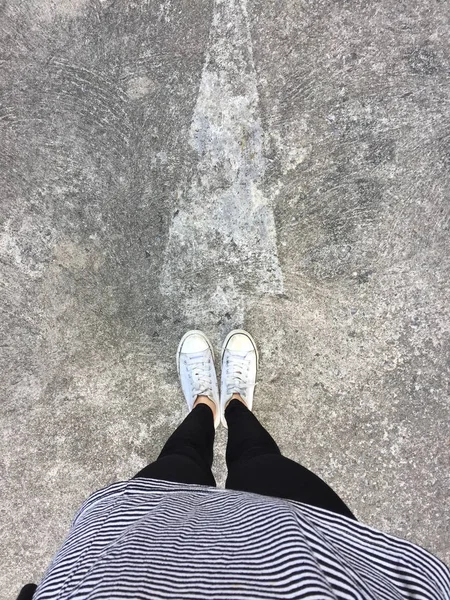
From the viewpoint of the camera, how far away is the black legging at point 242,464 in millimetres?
1325

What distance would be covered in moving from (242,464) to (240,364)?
522mm

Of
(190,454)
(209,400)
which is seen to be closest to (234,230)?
(209,400)

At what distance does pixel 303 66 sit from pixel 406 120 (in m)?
0.54

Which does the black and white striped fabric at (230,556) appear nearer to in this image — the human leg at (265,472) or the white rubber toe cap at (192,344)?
the human leg at (265,472)

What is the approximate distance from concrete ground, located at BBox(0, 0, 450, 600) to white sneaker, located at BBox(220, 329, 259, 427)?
0.06 metres

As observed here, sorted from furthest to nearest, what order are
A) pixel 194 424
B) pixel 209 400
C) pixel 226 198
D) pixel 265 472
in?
pixel 209 400 < pixel 226 198 < pixel 194 424 < pixel 265 472

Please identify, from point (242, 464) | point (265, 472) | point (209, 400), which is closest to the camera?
point (265, 472)

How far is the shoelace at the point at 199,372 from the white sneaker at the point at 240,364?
0.09m

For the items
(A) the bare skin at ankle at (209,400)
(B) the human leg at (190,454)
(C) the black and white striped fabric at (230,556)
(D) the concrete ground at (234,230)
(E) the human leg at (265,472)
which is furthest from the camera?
(A) the bare skin at ankle at (209,400)

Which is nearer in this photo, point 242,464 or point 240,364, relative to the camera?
point 242,464

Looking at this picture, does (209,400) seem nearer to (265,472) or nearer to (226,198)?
(265,472)

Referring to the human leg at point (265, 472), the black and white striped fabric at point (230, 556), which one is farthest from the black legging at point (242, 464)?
the black and white striped fabric at point (230, 556)

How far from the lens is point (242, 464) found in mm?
1539

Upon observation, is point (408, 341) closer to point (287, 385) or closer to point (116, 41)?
point (287, 385)
